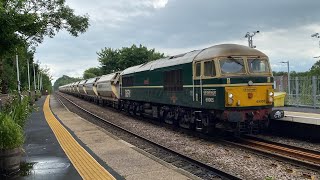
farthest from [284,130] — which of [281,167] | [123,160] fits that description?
[123,160]

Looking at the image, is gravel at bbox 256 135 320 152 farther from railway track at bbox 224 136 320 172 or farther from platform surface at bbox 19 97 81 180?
platform surface at bbox 19 97 81 180

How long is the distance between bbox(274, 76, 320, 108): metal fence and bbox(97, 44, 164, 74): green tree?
129 ft

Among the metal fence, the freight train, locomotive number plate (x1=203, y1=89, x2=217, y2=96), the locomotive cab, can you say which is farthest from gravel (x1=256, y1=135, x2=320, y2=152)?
the metal fence

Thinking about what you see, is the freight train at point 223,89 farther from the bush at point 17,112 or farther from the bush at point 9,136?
the bush at point 9,136

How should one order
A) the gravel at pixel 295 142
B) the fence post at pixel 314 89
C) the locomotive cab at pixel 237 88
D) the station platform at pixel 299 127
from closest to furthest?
the gravel at pixel 295 142
the locomotive cab at pixel 237 88
the station platform at pixel 299 127
the fence post at pixel 314 89

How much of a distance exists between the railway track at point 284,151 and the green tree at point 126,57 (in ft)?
155

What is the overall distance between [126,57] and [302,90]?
42.8m

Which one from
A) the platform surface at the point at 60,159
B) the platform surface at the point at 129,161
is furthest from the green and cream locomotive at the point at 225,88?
the platform surface at the point at 60,159

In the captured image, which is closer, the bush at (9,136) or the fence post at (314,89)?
the bush at (9,136)

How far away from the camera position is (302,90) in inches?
798

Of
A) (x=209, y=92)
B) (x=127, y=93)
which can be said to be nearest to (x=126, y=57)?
(x=127, y=93)

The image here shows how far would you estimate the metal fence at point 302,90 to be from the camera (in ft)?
61.9

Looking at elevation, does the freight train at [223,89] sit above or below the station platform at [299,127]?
above

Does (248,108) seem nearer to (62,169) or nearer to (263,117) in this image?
(263,117)
